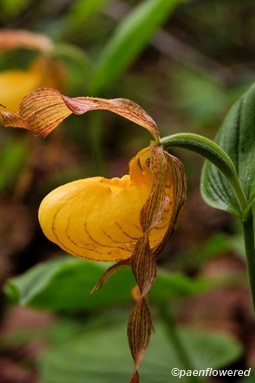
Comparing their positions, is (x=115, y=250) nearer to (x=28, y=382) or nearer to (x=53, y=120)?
(x=53, y=120)

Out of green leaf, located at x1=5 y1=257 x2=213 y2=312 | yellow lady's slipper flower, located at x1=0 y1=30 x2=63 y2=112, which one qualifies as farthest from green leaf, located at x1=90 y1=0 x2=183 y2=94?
green leaf, located at x1=5 y1=257 x2=213 y2=312

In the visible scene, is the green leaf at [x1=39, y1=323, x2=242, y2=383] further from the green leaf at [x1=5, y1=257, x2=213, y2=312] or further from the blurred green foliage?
the green leaf at [x1=5, y1=257, x2=213, y2=312]

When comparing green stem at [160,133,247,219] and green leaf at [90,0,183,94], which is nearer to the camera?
green stem at [160,133,247,219]

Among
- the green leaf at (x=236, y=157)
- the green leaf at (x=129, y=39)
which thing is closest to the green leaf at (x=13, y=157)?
the green leaf at (x=129, y=39)

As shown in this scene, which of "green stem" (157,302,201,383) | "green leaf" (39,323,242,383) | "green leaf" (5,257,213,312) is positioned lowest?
"green leaf" (39,323,242,383)

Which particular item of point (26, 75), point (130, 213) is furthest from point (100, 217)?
point (26, 75)

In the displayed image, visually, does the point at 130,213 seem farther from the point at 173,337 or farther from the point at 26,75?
the point at 26,75

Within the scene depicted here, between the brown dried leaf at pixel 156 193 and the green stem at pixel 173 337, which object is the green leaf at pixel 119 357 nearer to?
the green stem at pixel 173 337
